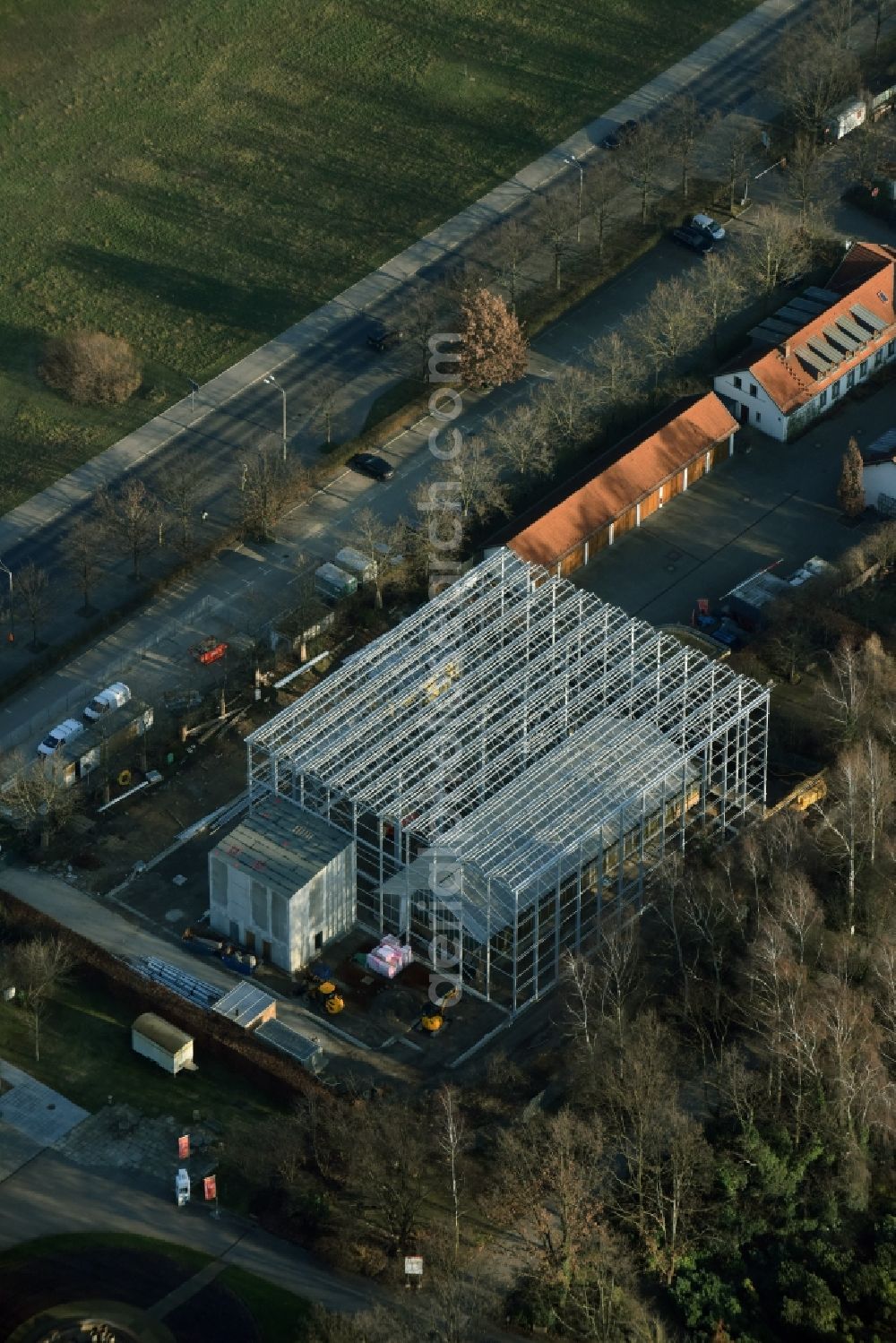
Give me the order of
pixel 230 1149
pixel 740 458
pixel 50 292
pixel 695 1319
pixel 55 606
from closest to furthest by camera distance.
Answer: pixel 695 1319
pixel 230 1149
pixel 55 606
pixel 740 458
pixel 50 292

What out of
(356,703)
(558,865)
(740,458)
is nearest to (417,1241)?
(558,865)

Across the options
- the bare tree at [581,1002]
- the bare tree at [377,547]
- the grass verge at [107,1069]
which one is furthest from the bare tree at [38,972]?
the bare tree at [377,547]

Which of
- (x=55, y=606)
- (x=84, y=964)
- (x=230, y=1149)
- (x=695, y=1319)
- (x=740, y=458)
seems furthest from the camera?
(x=740, y=458)

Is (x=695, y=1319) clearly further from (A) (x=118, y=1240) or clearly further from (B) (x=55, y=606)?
(B) (x=55, y=606)

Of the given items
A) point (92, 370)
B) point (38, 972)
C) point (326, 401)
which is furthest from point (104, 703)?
point (326, 401)

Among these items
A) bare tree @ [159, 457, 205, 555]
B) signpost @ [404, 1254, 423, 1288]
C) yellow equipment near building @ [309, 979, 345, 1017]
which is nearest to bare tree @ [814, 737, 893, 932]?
yellow equipment near building @ [309, 979, 345, 1017]

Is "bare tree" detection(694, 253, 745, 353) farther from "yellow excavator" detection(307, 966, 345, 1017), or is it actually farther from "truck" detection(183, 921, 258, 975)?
"truck" detection(183, 921, 258, 975)

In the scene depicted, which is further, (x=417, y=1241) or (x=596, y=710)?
(x=596, y=710)
